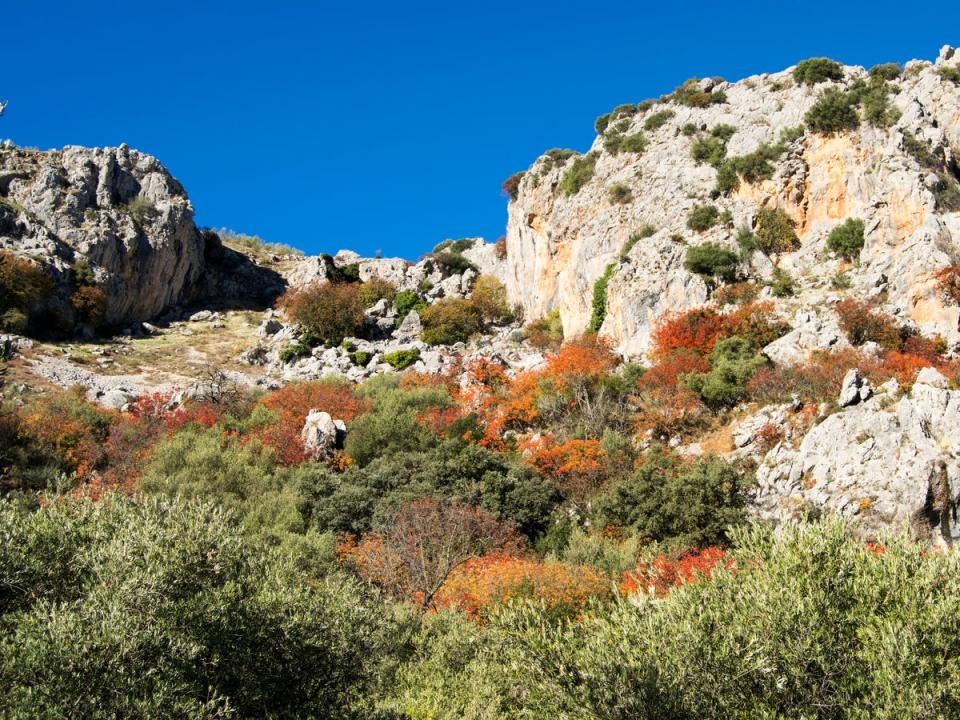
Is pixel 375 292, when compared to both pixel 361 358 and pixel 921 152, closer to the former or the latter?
pixel 361 358

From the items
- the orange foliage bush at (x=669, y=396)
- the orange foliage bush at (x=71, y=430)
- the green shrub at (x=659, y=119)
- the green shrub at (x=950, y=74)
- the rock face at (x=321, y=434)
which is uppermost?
the green shrub at (x=950, y=74)

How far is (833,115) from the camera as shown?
43344 millimetres

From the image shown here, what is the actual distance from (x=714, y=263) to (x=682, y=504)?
2034cm

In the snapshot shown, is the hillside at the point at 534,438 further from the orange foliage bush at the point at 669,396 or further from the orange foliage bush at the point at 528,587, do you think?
the orange foliage bush at the point at 669,396

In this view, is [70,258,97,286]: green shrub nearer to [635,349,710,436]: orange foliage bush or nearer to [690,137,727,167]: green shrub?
[635,349,710,436]: orange foliage bush

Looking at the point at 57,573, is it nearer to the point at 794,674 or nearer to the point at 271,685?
the point at 271,685

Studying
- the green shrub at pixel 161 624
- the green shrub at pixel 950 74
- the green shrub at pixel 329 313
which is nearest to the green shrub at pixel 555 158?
the green shrub at pixel 329 313

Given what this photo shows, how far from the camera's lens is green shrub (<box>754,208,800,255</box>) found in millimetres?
42719

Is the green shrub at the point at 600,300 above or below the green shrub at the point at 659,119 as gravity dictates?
below

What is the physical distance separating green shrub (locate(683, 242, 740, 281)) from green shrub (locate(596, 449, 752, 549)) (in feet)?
55.9

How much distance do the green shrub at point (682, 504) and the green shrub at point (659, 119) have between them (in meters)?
34.4

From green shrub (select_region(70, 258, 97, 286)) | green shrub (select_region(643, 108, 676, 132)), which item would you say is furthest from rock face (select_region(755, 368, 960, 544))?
green shrub (select_region(70, 258, 97, 286))

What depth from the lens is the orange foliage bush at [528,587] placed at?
20750mm

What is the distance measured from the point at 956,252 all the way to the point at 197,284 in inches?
2399
